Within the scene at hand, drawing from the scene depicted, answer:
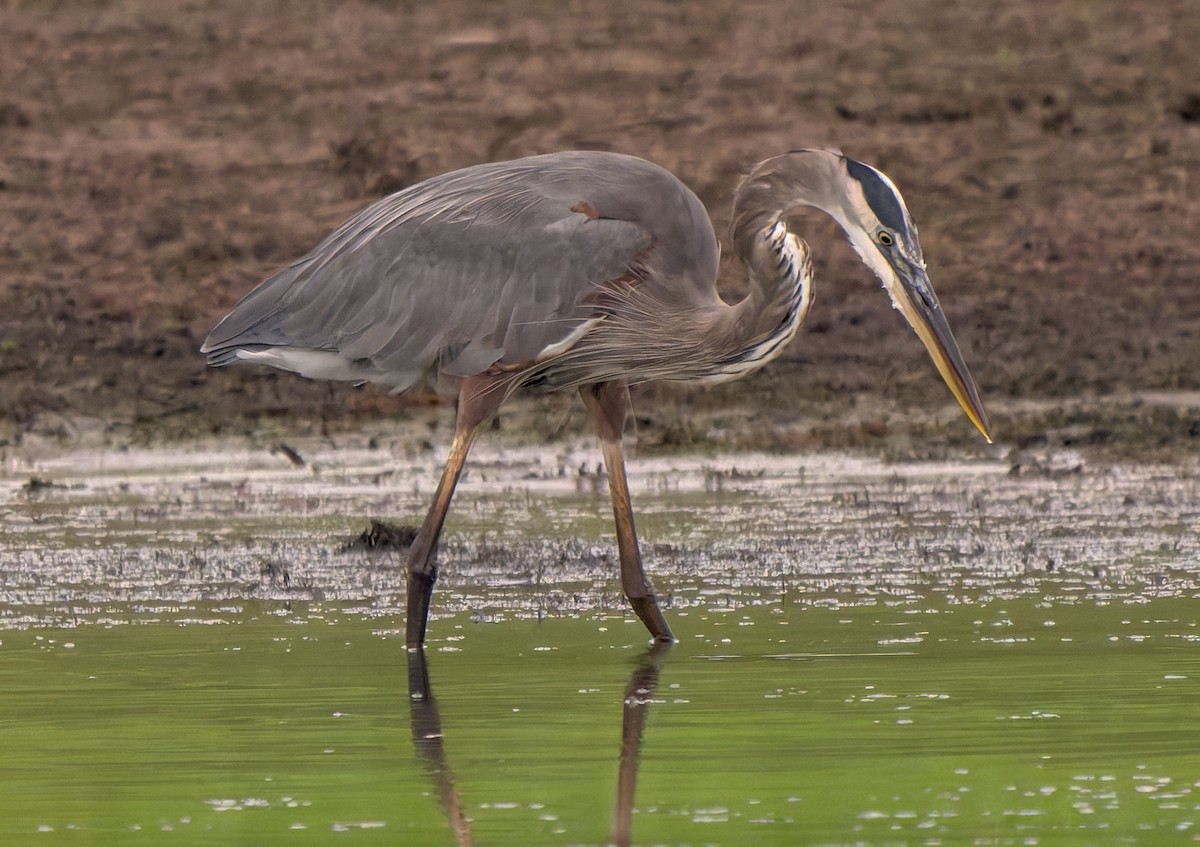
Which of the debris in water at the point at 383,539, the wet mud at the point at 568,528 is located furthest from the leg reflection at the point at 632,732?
the debris in water at the point at 383,539

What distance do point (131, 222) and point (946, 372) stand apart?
810cm

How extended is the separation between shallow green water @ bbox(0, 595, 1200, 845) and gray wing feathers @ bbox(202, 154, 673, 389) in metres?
0.77

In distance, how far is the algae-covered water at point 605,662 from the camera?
4488mm

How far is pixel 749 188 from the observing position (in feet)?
22.5

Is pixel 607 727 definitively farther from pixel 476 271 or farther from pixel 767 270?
pixel 476 271

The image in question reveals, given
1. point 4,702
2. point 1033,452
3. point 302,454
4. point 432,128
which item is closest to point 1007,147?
point 432,128

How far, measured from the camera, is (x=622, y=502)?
7016 mm

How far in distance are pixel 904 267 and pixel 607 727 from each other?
1.75 meters

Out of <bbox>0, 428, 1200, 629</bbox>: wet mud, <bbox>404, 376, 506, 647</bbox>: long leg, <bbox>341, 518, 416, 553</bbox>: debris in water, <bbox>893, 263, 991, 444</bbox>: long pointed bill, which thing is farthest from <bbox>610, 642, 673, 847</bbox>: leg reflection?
<bbox>341, 518, 416, 553</bbox>: debris in water

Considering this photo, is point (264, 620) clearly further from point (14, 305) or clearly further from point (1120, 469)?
point (14, 305)

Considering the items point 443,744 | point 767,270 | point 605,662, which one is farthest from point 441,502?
point 443,744

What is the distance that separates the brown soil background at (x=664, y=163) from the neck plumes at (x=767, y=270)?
13.1ft

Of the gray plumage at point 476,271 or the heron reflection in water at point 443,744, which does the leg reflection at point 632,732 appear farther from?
the gray plumage at point 476,271

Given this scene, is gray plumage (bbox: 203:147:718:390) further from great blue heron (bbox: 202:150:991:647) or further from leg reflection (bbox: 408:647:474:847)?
leg reflection (bbox: 408:647:474:847)
